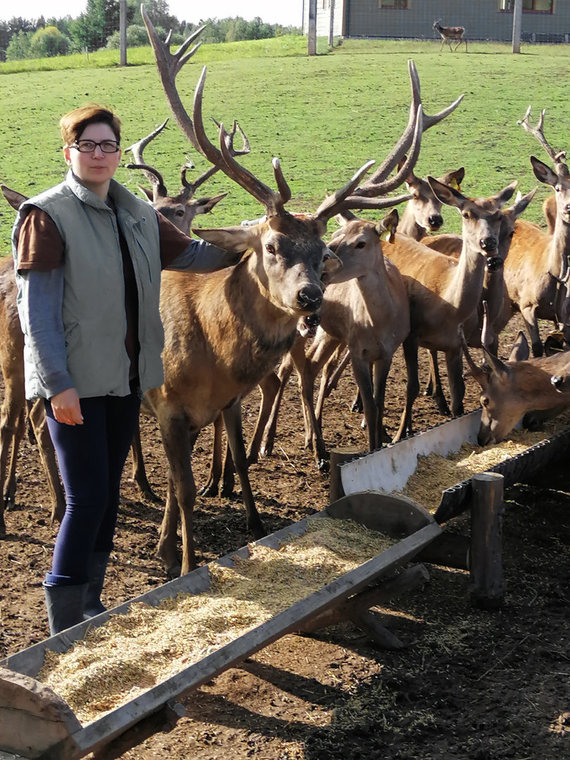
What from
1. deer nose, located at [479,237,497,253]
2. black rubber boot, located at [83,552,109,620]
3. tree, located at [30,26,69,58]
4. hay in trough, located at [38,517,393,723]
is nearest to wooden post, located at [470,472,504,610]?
hay in trough, located at [38,517,393,723]

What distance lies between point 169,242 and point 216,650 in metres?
1.87

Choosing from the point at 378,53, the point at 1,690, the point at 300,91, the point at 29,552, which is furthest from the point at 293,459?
the point at 378,53

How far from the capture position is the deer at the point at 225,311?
16.9 feet

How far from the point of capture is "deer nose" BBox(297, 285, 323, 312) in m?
4.89

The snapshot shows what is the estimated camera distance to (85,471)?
405cm

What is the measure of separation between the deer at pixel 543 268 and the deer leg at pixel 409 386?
1.56 meters

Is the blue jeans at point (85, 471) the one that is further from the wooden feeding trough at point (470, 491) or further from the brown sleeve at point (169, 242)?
the wooden feeding trough at point (470, 491)

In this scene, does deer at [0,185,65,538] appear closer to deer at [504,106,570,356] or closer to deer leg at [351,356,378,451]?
deer leg at [351,356,378,451]

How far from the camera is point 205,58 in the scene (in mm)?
38219

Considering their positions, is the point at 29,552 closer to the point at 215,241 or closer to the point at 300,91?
the point at 215,241

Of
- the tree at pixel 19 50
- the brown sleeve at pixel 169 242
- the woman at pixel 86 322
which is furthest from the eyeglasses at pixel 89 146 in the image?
the tree at pixel 19 50

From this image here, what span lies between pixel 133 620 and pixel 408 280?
17.5 feet

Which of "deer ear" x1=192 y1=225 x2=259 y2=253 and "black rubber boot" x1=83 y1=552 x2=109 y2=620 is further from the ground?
"deer ear" x1=192 y1=225 x2=259 y2=253

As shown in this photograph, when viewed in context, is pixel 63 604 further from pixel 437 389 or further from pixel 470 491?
pixel 437 389
